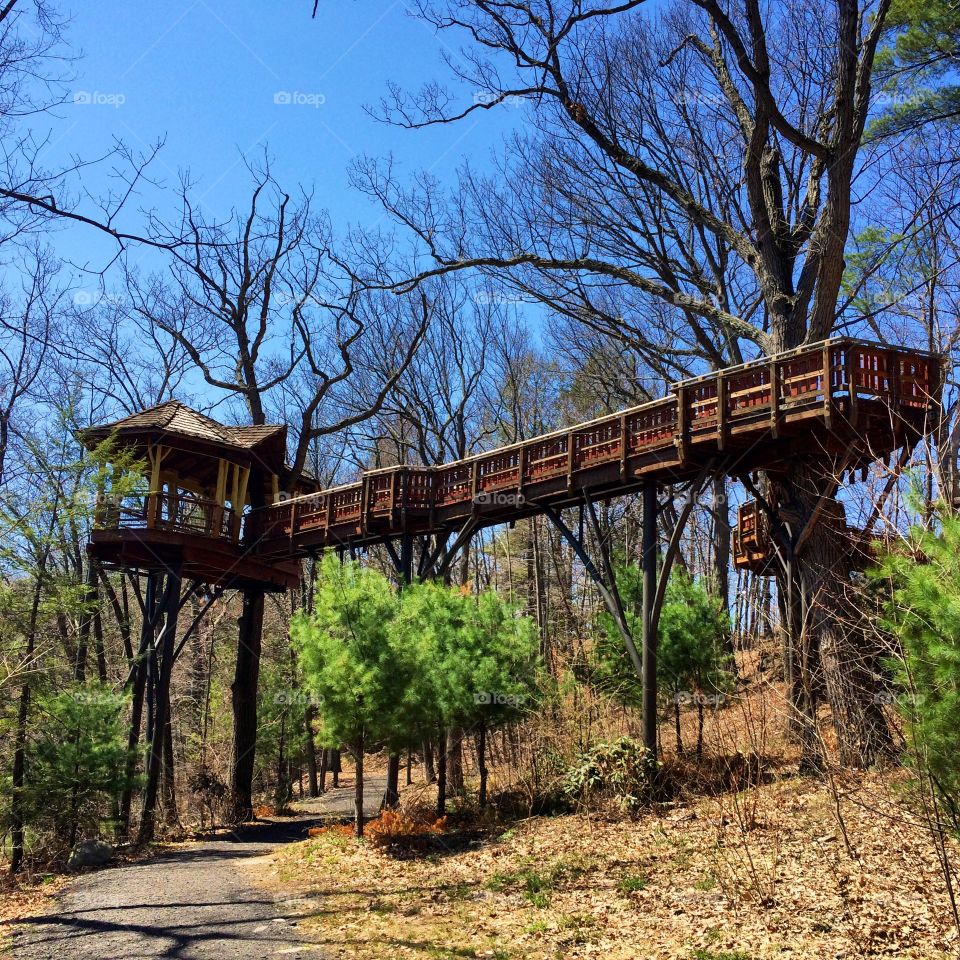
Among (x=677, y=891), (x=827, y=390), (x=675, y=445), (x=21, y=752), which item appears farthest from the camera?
(x=21, y=752)

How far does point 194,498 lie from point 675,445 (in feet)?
37.8

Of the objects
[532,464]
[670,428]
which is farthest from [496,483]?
[670,428]

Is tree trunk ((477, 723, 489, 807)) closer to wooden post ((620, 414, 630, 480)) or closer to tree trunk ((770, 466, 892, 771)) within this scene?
wooden post ((620, 414, 630, 480))

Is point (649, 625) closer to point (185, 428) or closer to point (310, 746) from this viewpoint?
point (185, 428)

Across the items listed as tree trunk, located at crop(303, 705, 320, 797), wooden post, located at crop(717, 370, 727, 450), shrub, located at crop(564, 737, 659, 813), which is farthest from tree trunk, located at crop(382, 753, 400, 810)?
tree trunk, located at crop(303, 705, 320, 797)

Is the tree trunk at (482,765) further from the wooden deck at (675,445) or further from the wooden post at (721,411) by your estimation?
the wooden post at (721,411)

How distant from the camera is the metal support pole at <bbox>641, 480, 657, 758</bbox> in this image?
1323 centimetres

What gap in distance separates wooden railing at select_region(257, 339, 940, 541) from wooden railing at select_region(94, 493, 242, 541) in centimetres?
164

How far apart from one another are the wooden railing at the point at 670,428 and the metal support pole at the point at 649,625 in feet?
2.92

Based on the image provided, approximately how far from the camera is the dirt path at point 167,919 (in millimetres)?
8602

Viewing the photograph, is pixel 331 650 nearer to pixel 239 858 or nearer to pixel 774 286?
pixel 239 858

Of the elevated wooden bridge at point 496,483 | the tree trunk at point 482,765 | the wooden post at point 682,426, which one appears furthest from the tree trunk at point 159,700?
the wooden post at point 682,426

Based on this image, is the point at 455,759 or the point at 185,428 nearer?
the point at 185,428

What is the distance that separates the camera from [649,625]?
1355 cm
